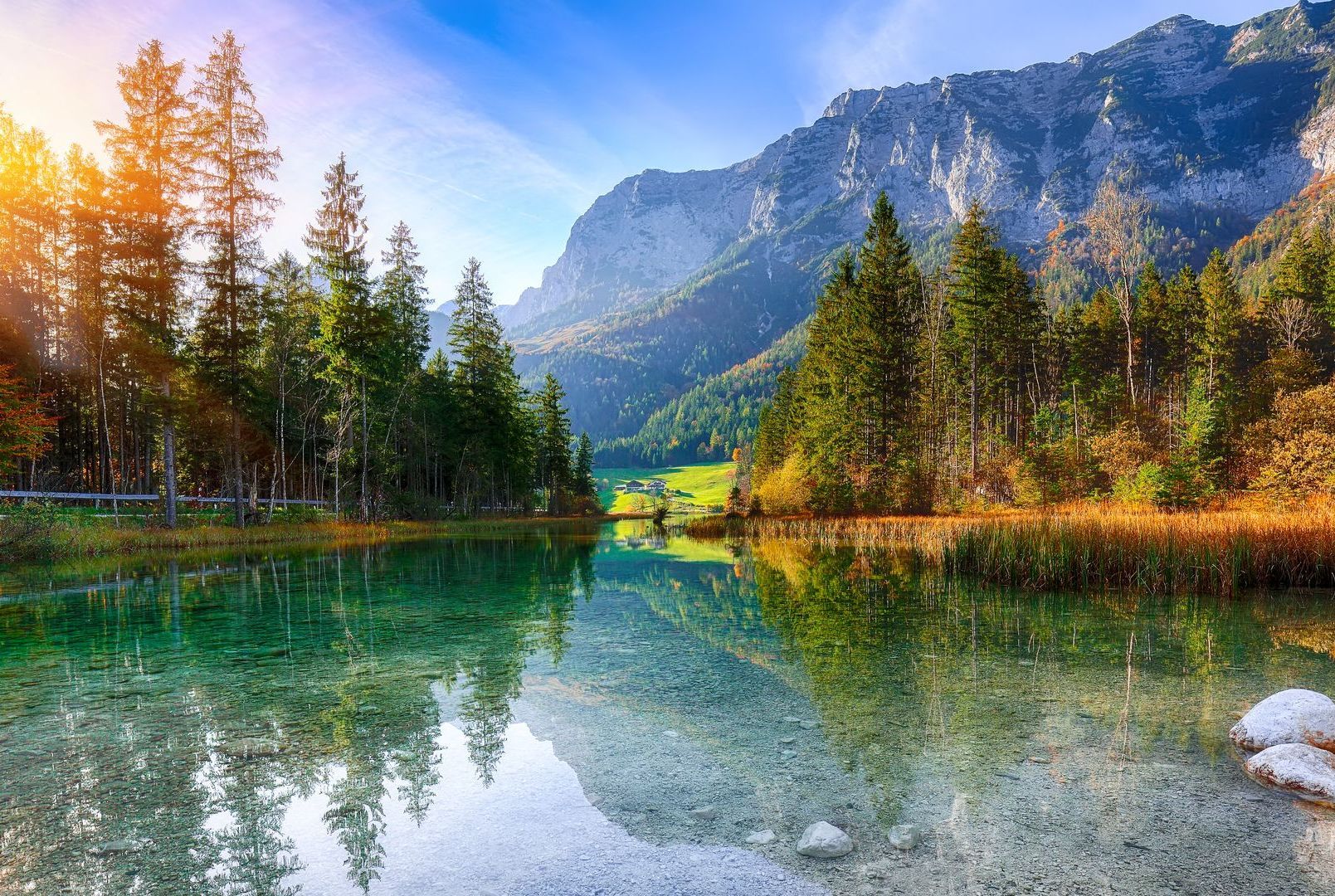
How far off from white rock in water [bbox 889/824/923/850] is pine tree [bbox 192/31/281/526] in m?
27.0

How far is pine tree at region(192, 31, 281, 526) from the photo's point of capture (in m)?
24.5

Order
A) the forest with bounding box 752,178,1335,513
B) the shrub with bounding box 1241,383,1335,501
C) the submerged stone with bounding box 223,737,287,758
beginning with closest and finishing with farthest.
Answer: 1. the submerged stone with bounding box 223,737,287,758
2. the shrub with bounding box 1241,383,1335,501
3. the forest with bounding box 752,178,1335,513

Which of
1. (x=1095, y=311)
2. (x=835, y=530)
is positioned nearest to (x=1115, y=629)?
(x=835, y=530)

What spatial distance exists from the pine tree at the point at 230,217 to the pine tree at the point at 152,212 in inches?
41.5

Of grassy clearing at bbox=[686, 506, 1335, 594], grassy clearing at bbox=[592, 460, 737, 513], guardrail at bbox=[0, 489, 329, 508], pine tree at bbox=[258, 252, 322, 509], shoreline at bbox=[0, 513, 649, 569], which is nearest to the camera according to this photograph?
grassy clearing at bbox=[686, 506, 1335, 594]

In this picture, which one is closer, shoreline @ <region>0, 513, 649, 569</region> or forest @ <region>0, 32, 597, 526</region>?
shoreline @ <region>0, 513, 649, 569</region>

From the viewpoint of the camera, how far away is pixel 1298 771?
4.01 metres

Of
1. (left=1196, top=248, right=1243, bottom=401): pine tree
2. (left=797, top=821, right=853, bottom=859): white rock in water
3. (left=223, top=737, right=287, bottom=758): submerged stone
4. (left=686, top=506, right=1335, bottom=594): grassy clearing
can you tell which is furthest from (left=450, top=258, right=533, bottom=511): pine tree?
(left=1196, top=248, right=1243, bottom=401): pine tree

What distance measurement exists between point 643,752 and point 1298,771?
4.24m

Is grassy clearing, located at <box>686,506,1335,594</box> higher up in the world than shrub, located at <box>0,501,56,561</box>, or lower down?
lower down

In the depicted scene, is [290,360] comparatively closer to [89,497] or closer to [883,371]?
[89,497]

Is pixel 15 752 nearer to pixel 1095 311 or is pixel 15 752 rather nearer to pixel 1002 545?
pixel 1002 545

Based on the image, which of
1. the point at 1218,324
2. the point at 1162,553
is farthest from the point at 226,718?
the point at 1218,324

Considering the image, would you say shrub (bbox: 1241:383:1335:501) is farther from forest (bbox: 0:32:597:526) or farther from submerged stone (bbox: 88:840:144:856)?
forest (bbox: 0:32:597:526)
